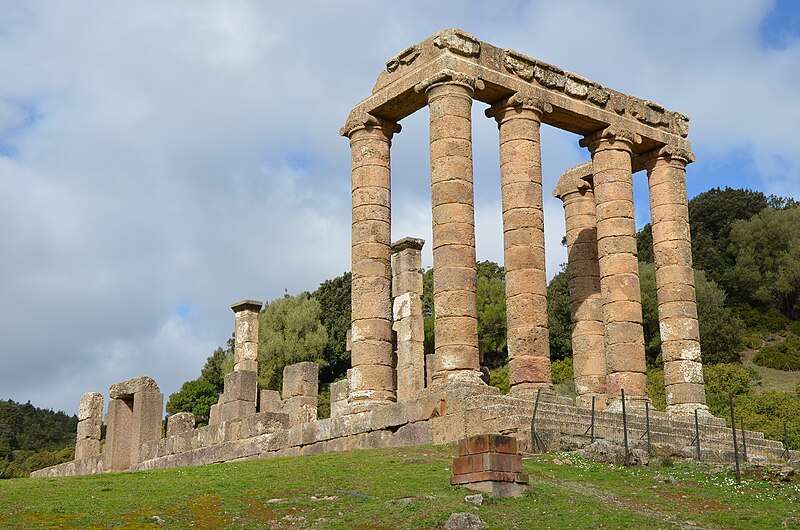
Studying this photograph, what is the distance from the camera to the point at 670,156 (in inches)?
1200

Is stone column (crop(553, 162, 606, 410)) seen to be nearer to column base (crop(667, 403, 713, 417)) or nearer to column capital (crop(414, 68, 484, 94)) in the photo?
column base (crop(667, 403, 713, 417))

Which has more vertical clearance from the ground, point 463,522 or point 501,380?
point 501,380

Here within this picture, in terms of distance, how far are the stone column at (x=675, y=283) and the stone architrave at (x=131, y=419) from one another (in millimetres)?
16358

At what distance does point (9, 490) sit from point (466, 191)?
12.2 m

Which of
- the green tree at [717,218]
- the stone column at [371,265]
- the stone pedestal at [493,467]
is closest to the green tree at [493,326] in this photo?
the green tree at [717,218]

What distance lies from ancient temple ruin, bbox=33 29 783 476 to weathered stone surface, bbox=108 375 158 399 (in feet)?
8.76

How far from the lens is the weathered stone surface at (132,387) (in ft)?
116

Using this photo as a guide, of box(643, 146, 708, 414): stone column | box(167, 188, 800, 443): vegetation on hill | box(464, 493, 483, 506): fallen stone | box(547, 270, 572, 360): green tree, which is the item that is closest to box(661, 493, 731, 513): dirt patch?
box(464, 493, 483, 506): fallen stone

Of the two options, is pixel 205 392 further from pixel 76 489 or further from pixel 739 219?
pixel 76 489

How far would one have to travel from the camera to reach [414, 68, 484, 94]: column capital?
2534 cm

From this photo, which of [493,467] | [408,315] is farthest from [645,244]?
[493,467]

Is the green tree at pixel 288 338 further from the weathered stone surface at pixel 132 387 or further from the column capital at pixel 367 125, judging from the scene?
the column capital at pixel 367 125

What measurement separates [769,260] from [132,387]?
1622 inches

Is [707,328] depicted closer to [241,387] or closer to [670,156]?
[670,156]
